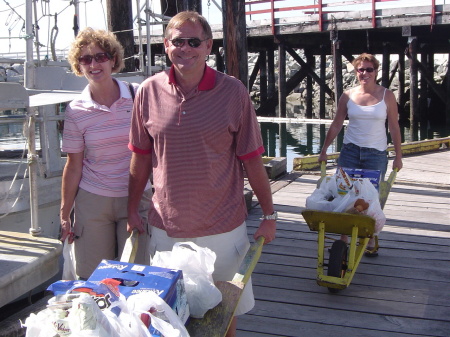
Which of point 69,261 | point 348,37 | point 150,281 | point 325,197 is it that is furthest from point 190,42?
point 348,37

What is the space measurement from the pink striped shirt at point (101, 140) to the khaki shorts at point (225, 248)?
429mm

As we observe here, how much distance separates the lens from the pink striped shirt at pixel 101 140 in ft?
9.97

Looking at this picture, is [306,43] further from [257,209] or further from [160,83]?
[160,83]

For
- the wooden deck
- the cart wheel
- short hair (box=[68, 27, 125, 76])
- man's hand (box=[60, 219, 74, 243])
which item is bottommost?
the wooden deck

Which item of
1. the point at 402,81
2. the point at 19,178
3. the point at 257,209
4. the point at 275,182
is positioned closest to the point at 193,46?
the point at 19,178

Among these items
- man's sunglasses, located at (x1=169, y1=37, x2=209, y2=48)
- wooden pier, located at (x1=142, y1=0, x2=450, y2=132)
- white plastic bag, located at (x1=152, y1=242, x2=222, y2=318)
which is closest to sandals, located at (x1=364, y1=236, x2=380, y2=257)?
white plastic bag, located at (x1=152, y1=242, x2=222, y2=318)

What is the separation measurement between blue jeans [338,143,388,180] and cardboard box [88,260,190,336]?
291cm

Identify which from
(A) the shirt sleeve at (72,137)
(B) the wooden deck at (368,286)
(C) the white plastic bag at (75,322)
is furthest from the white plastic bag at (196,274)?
(B) the wooden deck at (368,286)

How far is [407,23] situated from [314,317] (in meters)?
15.7

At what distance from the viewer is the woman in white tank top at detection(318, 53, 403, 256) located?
4691 millimetres

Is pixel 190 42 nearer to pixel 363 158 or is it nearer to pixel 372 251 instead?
pixel 363 158

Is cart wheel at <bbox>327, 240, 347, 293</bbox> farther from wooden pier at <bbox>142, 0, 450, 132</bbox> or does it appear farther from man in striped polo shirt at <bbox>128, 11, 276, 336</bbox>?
wooden pier at <bbox>142, 0, 450, 132</bbox>

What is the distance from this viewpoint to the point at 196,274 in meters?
2.32

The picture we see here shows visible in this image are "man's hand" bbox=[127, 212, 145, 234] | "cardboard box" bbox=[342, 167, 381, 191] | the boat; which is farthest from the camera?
"cardboard box" bbox=[342, 167, 381, 191]
